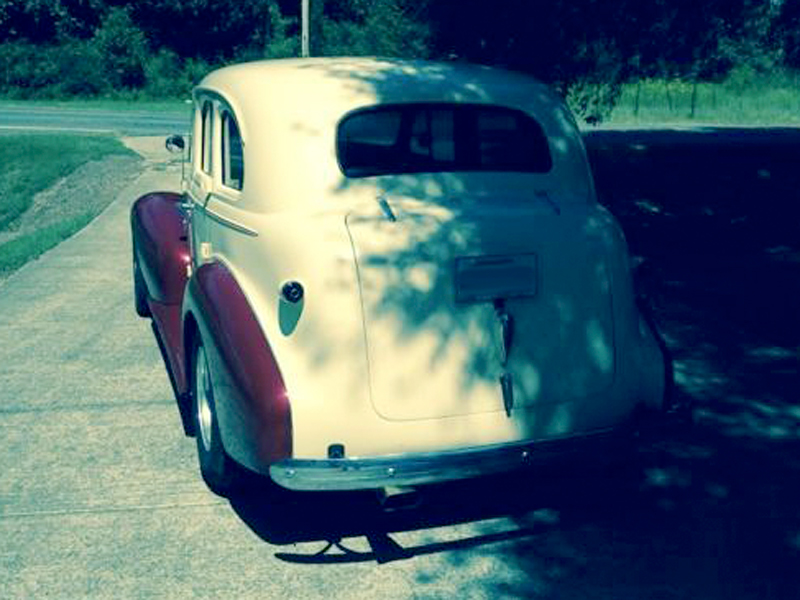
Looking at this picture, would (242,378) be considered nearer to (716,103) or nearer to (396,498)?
(396,498)

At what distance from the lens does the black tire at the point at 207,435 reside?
4656mm

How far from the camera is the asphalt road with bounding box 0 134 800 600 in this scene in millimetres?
4059

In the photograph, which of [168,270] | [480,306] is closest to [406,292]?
[480,306]

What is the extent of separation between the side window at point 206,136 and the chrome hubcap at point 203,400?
1.07 meters

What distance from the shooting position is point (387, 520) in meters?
4.63

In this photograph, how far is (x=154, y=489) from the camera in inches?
193

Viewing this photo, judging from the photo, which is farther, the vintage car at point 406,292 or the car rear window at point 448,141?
the car rear window at point 448,141

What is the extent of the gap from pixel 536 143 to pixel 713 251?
6066mm

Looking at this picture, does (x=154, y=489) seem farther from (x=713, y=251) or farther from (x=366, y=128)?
(x=713, y=251)

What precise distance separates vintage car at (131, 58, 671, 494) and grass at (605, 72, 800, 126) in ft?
71.5

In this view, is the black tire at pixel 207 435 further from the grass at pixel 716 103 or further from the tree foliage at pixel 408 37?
the grass at pixel 716 103

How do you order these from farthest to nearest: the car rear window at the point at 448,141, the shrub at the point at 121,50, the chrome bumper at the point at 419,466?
the shrub at the point at 121,50 < the car rear window at the point at 448,141 < the chrome bumper at the point at 419,466

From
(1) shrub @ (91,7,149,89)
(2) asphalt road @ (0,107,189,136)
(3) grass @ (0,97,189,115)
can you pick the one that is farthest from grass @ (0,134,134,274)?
(1) shrub @ (91,7,149,89)


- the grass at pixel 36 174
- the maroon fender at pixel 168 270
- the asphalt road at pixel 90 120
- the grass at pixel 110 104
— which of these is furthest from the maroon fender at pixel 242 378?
the grass at pixel 110 104
